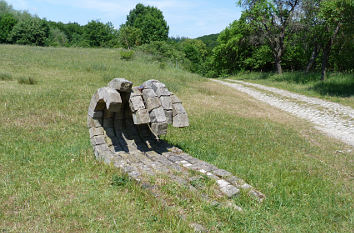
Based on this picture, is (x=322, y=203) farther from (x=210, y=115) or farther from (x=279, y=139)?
(x=210, y=115)

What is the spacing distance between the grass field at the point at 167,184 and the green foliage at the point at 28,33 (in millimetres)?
52691

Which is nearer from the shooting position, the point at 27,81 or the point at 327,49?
the point at 27,81

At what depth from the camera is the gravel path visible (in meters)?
10.1

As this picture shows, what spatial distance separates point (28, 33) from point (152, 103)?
6023cm

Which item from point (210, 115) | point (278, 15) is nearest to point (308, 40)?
point (278, 15)

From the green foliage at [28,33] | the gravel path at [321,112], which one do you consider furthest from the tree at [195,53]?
the gravel path at [321,112]

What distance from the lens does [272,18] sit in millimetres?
27141

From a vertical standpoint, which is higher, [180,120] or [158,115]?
[158,115]

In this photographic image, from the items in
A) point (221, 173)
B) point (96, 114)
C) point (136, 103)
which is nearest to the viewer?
point (221, 173)

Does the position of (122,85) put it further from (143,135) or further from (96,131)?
(143,135)

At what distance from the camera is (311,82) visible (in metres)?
21.8

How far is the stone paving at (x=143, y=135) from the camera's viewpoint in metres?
4.94

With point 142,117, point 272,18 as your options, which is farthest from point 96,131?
point 272,18

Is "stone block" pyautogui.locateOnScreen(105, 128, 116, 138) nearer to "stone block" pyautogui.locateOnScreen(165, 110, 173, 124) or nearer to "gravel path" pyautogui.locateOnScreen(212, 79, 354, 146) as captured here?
"stone block" pyautogui.locateOnScreen(165, 110, 173, 124)
